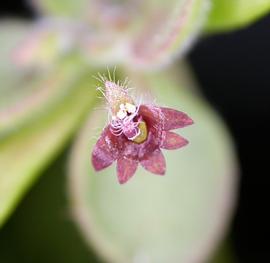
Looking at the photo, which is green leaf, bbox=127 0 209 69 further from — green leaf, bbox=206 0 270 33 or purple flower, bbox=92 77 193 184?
purple flower, bbox=92 77 193 184

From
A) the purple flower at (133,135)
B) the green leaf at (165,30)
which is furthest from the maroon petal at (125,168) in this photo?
the green leaf at (165,30)

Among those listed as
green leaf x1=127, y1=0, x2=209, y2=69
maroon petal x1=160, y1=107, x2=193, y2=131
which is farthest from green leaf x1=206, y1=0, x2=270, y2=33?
maroon petal x1=160, y1=107, x2=193, y2=131

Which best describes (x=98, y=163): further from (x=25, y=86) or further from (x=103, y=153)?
(x=25, y=86)

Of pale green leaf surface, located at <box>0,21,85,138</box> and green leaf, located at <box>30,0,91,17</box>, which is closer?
pale green leaf surface, located at <box>0,21,85,138</box>

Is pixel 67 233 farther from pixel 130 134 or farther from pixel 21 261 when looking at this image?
pixel 130 134

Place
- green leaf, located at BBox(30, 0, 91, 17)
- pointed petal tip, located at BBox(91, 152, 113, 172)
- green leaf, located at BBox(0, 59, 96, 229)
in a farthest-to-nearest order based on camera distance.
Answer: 1. green leaf, located at BBox(30, 0, 91, 17)
2. green leaf, located at BBox(0, 59, 96, 229)
3. pointed petal tip, located at BBox(91, 152, 113, 172)

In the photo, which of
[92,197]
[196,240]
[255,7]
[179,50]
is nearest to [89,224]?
[92,197]

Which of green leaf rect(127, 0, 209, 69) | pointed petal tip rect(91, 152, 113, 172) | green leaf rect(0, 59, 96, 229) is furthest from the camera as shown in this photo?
green leaf rect(0, 59, 96, 229)

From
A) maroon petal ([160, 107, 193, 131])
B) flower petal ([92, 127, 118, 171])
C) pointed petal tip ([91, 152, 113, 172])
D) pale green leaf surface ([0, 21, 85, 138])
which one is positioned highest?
pale green leaf surface ([0, 21, 85, 138])

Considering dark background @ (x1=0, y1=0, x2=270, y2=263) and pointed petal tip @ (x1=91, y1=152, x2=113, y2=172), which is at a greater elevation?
dark background @ (x1=0, y1=0, x2=270, y2=263)
